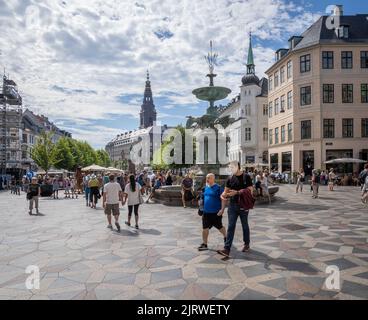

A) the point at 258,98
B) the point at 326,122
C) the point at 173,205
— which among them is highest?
the point at 258,98

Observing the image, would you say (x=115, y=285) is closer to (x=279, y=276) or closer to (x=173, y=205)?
(x=279, y=276)

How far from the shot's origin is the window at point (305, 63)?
34.6 metres

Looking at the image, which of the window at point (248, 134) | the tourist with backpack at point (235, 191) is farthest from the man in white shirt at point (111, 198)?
the window at point (248, 134)

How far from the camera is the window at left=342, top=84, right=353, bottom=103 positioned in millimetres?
33656

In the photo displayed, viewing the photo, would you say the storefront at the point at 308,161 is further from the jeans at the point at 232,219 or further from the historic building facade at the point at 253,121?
the jeans at the point at 232,219

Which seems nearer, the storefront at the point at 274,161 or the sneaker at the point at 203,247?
the sneaker at the point at 203,247

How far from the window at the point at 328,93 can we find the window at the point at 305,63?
2.85 meters

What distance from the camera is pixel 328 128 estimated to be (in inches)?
1332

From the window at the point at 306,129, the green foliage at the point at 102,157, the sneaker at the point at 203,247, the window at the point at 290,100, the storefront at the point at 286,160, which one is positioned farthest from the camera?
the green foliage at the point at 102,157

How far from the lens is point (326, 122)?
111 feet

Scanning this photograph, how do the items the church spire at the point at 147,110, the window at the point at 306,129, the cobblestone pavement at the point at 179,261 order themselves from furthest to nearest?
the church spire at the point at 147,110 → the window at the point at 306,129 → the cobblestone pavement at the point at 179,261

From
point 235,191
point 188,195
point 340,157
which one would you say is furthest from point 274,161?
point 235,191
